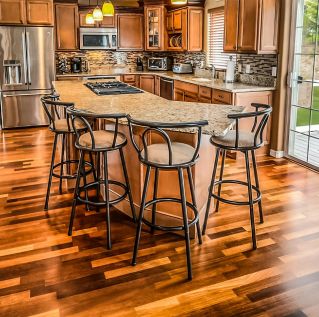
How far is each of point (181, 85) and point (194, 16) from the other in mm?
1378

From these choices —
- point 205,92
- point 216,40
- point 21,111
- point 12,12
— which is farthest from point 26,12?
point 205,92

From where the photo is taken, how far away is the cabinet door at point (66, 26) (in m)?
7.23

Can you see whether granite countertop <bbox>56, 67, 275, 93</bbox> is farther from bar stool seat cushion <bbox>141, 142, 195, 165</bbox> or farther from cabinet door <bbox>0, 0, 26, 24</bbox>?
bar stool seat cushion <bbox>141, 142, 195, 165</bbox>

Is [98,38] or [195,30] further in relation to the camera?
[98,38]

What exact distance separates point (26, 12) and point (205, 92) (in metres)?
3.42

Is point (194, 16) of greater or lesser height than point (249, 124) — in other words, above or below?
above

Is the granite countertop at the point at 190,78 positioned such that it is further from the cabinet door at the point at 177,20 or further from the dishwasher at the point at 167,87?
the cabinet door at the point at 177,20

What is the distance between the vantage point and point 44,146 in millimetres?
5625

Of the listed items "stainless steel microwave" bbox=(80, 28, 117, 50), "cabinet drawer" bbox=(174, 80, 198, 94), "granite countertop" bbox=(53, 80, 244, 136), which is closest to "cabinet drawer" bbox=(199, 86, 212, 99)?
"cabinet drawer" bbox=(174, 80, 198, 94)

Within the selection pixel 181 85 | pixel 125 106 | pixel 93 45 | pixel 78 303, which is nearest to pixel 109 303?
pixel 78 303

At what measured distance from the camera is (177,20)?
281 inches

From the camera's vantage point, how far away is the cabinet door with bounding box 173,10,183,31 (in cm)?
701

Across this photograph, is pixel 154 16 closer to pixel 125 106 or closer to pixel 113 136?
pixel 125 106

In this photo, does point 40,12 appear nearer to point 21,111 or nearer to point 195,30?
point 21,111
